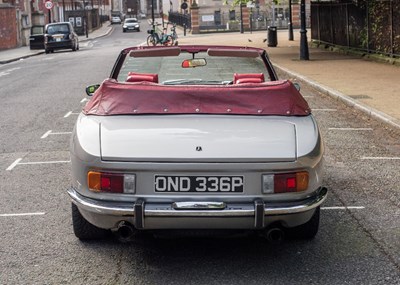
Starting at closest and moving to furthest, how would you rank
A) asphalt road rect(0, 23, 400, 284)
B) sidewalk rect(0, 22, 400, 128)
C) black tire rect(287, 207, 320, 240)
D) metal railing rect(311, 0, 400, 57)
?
1. asphalt road rect(0, 23, 400, 284)
2. black tire rect(287, 207, 320, 240)
3. sidewalk rect(0, 22, 400, 128)
4. metal railing rect(311, 0, 400, 57)

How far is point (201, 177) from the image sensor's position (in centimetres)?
454

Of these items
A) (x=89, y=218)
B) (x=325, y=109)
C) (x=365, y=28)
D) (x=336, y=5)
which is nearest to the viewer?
(x=89, y=218)

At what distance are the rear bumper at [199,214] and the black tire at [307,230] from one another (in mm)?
659

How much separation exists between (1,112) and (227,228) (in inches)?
413

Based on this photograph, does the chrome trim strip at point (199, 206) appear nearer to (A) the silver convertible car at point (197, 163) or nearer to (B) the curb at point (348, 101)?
(A) the silver convertible car at point (197, 163)

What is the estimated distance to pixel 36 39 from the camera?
4619 cm

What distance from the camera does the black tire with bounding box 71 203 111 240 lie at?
5344 mm

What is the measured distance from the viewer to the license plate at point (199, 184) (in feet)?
14.8

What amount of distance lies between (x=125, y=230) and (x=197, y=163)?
2.20 ft

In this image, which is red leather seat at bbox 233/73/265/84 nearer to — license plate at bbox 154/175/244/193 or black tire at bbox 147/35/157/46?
license plate at bbox 154/175/244/193

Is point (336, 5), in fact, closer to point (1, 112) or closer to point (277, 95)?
point (1, 112)

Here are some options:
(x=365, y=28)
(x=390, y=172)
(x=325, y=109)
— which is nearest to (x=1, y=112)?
(x=325, y=109)

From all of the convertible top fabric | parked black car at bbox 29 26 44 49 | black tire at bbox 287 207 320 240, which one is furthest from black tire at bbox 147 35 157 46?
the convertible top fabric

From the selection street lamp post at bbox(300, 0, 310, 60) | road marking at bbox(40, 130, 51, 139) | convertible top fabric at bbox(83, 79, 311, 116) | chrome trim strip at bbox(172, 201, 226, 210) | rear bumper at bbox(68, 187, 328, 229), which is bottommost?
road marking at bbox(40, 130, 51, 139)
